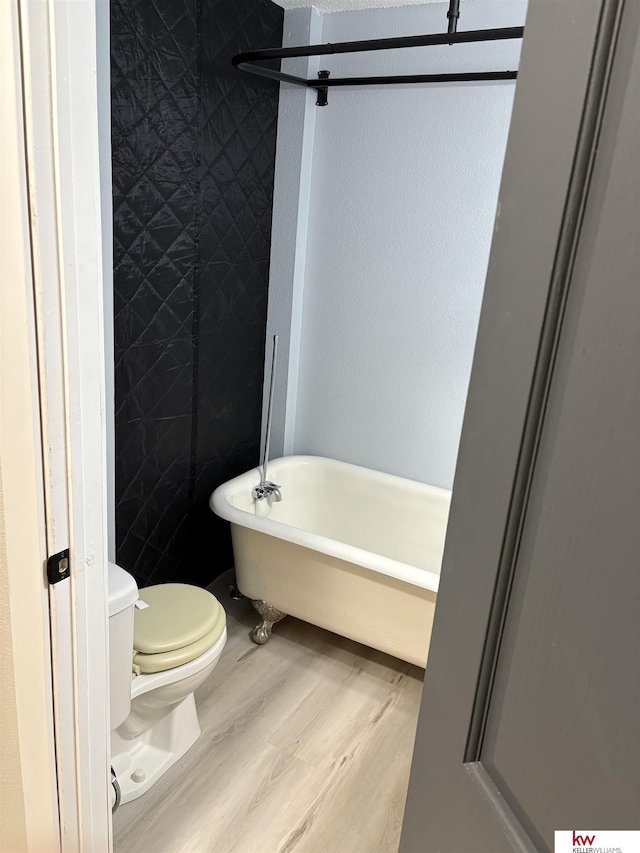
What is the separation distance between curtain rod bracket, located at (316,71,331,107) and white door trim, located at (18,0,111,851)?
1990 mm

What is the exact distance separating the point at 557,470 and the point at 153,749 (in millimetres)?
1934

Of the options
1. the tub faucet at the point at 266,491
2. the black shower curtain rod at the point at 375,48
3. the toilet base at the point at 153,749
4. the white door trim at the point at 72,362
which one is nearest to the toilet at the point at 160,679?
the toilet base at the point at 153,749

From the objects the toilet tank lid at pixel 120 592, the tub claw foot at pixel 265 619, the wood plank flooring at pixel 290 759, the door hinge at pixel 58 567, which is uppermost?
the door hinge at pixel 58 567

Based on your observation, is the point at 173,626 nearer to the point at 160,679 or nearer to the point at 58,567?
the point at 160,679

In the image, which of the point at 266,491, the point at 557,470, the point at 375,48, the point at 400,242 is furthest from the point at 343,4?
the point at 557,470

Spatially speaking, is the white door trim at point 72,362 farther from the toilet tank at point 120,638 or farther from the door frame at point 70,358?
the toilet tank at point 120,638

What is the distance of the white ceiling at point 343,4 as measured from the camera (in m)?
2.56

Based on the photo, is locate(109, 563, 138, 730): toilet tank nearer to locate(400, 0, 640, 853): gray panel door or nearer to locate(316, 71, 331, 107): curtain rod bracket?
locate(400, 0, 640, 853): gray panel door

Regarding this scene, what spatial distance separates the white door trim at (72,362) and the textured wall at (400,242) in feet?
5.99

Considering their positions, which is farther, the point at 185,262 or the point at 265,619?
the point at 265,619

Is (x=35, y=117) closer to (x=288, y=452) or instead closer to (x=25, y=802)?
(x=25, y=802)

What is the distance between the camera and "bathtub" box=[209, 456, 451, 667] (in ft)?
7.74

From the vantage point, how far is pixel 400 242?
2.81 m

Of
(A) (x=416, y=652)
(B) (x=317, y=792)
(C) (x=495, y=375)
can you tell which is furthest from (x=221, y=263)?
(C) (x=495, y=375)
